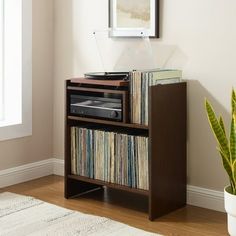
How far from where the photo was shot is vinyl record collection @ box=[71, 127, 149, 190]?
2949mm

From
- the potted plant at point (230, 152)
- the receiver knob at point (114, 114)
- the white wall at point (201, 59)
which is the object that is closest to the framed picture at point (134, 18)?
the white wall at point (201, 59)

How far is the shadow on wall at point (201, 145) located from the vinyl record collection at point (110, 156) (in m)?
0.40

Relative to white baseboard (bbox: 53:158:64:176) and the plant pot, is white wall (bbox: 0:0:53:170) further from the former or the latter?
the plant pot

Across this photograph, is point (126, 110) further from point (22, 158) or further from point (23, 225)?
point (22, 158)

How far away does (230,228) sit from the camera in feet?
8.70

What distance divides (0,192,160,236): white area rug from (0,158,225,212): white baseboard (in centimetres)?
46

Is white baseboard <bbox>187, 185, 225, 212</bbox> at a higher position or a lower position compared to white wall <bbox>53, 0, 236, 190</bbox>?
lower

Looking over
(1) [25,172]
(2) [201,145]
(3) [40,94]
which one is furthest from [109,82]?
(1) [25,172]

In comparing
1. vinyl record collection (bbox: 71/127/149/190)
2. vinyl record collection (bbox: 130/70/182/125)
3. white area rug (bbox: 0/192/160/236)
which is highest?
vinyl record collection (bbox: 130/70/182/125)

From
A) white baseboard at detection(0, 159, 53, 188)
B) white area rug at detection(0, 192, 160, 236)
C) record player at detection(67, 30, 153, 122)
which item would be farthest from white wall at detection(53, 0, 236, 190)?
white baseboard at detection(0, 159, 53, 188)

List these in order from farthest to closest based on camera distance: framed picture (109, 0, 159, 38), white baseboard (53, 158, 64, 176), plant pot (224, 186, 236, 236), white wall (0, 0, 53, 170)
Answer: white baseboard (53, 158, 64, 176) → white wall (0, 0, 53, 170) → framed picture (109, 0, 159, 38) → plant pot (224, 186, 236, 236)

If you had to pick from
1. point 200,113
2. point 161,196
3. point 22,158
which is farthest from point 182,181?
point 22,158

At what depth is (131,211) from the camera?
3.05 m

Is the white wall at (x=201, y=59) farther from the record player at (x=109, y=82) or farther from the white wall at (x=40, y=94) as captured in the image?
the white wall at (x=40, y=94)
